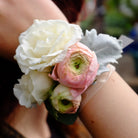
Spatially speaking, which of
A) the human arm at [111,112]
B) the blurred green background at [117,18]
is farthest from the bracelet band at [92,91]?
the blurred green background at [117,18]

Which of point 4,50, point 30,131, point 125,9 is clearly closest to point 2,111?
point 30,131

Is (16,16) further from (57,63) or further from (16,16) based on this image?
(57,63)

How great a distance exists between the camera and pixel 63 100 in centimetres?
49

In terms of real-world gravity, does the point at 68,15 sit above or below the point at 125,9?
above

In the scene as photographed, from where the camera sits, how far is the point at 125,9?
21.6ft

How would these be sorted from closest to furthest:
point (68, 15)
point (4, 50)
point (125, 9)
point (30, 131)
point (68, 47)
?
point (68, 47)
point (4, 50)
point (68, 15)
point (30, 131)
point (125, 9)

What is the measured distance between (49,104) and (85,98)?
0.33 ft

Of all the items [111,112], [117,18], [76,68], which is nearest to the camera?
[76,68]

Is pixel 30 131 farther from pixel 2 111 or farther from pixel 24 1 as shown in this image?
pixel 24 1

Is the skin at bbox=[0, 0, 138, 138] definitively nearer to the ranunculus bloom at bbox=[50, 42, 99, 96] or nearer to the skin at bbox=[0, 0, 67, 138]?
the skin at bbox=[0, 0, 67, 138]

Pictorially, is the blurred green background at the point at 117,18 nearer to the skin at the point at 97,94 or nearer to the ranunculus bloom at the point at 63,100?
the skin at the point at 97,94

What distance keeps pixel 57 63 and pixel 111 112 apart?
206mm

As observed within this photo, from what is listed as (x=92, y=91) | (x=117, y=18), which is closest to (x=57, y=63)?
(x=92, y=91)

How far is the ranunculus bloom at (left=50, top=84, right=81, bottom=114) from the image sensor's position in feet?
1.57
